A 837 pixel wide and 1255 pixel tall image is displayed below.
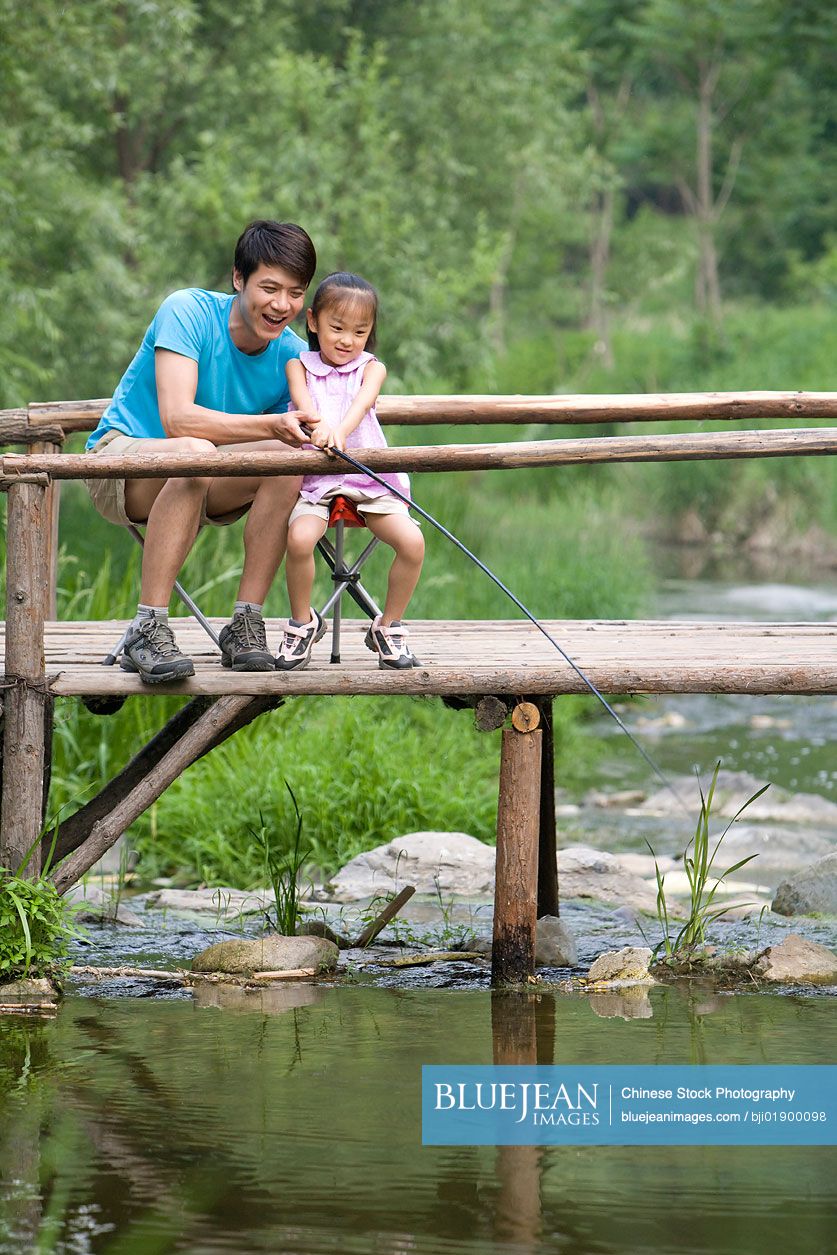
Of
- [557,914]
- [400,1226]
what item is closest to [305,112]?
[557,914]

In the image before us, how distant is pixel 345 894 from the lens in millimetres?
6152

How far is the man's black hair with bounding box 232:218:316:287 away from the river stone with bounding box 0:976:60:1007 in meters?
1.92

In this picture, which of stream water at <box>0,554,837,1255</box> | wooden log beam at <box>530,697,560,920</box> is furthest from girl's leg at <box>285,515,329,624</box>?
stream water at <box>0,554,837,1255</box>

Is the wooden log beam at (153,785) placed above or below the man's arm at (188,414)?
below

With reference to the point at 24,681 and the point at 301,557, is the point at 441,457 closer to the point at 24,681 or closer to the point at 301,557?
the point at 301,557

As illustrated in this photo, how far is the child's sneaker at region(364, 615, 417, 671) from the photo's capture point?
4746mm

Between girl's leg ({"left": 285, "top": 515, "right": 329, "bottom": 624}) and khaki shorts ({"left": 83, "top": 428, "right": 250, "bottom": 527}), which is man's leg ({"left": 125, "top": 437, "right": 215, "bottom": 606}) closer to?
khaki shorts ({"left": 83, "top": 428, "right": 250, "bottom": 527})

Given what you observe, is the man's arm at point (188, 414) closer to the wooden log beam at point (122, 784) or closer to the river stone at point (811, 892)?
the wooden log beam at point (122, 784)

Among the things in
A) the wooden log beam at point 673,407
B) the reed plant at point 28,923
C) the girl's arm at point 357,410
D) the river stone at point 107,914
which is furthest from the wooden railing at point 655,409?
the river stone at point 107,914

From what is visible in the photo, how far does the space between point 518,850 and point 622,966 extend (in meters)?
0.45

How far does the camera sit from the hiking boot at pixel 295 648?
478 centimetres

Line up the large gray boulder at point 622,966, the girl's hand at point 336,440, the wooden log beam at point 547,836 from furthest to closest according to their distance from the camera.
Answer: the wooden log beam at point 547,836
the large gray boulder at point 622,966
the girl's hand at point 336,440

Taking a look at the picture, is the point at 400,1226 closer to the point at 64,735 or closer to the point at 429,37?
the point at 64,735

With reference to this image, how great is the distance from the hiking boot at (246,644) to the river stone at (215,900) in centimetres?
124
